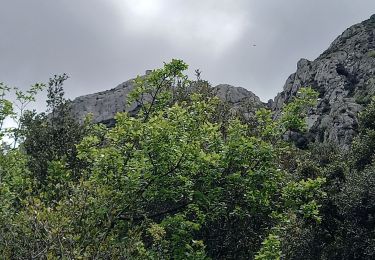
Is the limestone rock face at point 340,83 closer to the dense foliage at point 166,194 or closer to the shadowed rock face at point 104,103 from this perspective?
the shadowed rock face at point 104,103

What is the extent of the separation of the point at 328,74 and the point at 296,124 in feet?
324

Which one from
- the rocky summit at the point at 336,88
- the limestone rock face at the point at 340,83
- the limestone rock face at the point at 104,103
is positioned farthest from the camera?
the limestone rock face at the point at 104,103

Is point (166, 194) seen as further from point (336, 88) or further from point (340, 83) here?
point (340, 83)

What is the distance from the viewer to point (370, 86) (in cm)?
9194

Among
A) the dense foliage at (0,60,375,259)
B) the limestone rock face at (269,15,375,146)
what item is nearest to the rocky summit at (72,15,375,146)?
the limestone rock face at (269,15,375,146)

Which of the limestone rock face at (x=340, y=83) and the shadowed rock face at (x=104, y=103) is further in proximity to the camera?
the shadowed rock face at (x=104, y=103)

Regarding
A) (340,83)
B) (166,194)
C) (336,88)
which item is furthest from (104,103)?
(166,194)

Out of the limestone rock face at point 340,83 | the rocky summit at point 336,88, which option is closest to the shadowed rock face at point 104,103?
the rocky summit at point 336,88

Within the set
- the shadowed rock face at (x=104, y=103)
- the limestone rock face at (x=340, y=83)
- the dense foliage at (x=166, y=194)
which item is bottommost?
the dense foliage at (x=166, y=194)

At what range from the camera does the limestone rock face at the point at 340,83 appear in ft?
245

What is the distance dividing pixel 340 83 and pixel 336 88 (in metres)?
2.49

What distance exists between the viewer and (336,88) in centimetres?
10225

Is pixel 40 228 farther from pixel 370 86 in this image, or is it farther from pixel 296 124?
pixel 370 86

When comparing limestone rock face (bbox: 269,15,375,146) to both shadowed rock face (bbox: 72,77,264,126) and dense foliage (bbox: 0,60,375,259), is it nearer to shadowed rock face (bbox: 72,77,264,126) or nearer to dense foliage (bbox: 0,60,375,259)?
shadowed rock face (bbox: 72,77,264,126)
